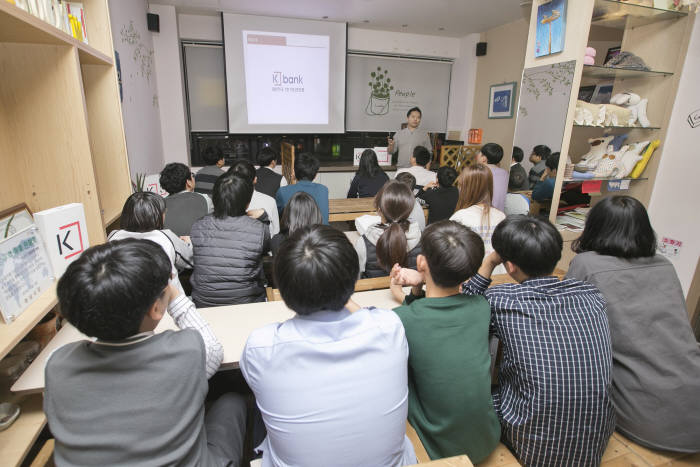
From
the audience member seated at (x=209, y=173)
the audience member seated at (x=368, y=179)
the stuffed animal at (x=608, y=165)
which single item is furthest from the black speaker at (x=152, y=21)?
the stuffed animal at (x=608, y=165)

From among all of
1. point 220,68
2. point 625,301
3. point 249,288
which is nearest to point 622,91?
point 625,301

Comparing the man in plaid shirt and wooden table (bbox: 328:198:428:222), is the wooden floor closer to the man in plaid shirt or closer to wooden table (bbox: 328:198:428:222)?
the man in plaid shirt

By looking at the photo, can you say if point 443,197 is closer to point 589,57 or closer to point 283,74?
point 589,57

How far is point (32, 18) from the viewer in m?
1.20

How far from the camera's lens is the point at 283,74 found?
509 centimetres

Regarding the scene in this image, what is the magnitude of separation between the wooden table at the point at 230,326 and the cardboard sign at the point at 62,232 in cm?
27

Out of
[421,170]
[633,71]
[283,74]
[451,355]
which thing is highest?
[283,74]

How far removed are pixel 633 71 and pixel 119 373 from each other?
10.1 ft

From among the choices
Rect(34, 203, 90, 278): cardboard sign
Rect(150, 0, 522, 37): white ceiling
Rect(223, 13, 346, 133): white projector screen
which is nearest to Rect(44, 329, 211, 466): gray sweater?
Rect(34, 203, 90, 278): cardboard sign

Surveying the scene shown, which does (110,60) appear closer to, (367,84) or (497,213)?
(497,213)

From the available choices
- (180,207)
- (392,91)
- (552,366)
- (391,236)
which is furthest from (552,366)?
(392,91)

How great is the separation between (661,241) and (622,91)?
1080mm

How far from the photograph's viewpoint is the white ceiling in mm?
4145

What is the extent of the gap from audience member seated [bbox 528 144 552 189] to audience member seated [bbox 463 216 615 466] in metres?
1.40
